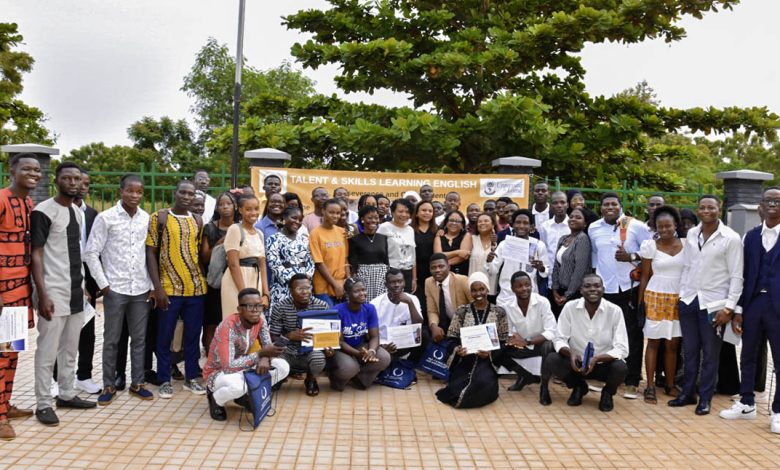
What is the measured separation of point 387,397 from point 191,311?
194 centimetres

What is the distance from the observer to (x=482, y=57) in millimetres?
12422

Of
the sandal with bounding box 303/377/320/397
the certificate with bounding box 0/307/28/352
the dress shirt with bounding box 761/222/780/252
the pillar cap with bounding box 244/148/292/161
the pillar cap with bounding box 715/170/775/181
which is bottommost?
the sandal with bounding box 303/377/320/397

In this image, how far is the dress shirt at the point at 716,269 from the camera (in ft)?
18.5

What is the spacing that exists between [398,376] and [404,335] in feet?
1.37

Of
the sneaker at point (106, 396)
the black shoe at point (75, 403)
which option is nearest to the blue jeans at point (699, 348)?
the sneaker at point (106, 396)

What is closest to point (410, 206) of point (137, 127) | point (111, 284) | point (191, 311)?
point (191, 311)

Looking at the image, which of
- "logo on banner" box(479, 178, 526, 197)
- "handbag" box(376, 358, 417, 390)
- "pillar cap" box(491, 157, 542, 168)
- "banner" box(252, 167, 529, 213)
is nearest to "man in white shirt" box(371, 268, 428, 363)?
"handbag" box(376, 358, 417, 390)

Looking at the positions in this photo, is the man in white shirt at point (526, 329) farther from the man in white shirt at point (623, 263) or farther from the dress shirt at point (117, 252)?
the dress shirt at point (117, 252)

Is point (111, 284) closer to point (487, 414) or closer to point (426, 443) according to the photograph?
point (426, 443)

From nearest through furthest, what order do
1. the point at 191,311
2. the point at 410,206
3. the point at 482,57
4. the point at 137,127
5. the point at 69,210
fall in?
the point at 69,210, the point at 191,311, the point at 410,206, the point at 482,57, the point at 137,127

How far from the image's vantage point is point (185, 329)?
19.5 feet

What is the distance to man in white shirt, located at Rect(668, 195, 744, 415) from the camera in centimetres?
567

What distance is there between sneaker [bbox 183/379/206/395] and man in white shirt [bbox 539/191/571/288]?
3.88 meters

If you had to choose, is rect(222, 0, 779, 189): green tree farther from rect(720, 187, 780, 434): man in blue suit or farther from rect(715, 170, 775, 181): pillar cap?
rect(720, 187, 780, 434): man in blue suit
